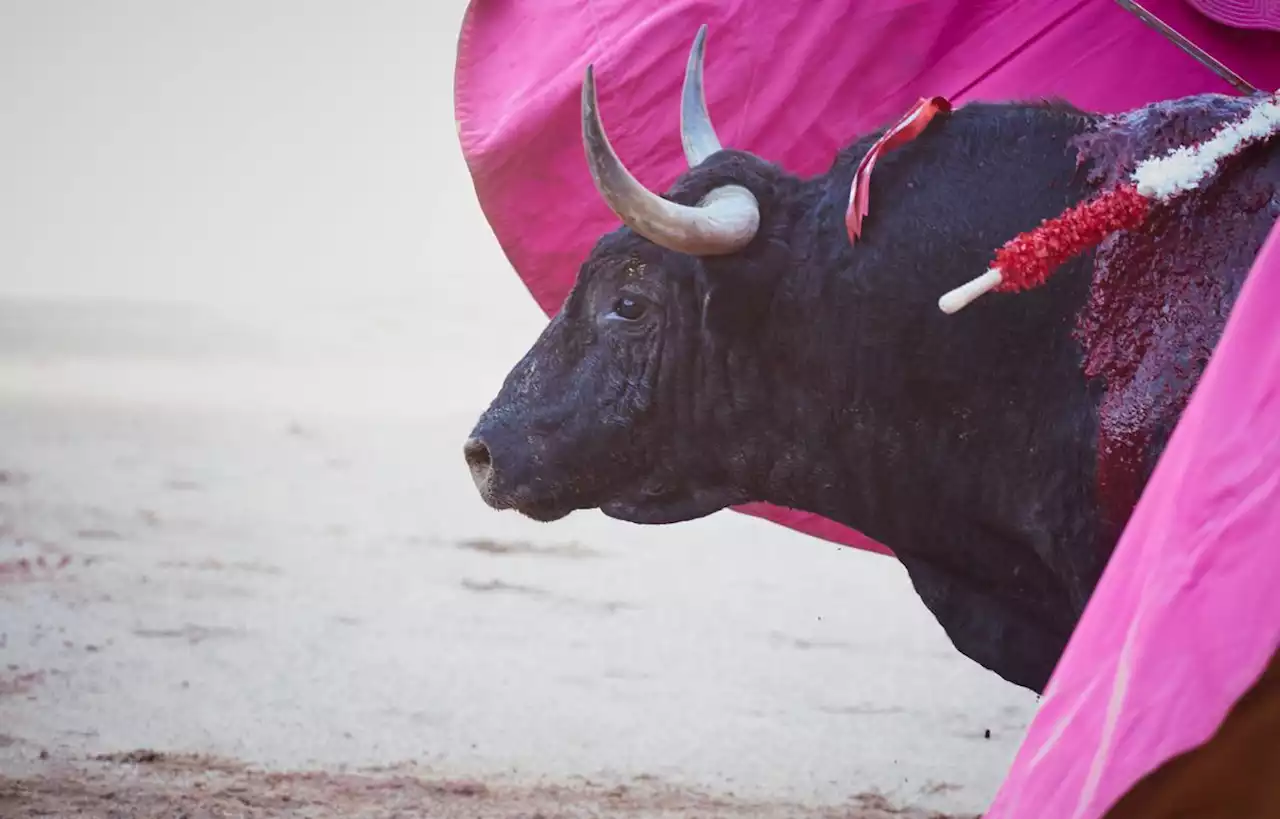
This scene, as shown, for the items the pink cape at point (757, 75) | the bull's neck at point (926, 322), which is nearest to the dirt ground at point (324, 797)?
the pink cape at point (757, 75)

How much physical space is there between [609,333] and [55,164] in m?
2.95

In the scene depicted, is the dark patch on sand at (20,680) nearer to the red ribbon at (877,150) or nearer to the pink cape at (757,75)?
the pink cape at (757,75)

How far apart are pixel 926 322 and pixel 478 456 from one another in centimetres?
67

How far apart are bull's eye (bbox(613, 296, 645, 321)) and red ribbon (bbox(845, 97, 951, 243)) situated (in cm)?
31

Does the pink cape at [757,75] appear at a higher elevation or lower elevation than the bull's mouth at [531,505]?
higher

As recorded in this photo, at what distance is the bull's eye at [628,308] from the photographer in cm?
217

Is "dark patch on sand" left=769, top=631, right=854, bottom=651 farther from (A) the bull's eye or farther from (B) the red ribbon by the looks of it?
(B) the red ribbon

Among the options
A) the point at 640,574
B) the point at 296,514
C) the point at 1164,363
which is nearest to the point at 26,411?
the point at 296,514

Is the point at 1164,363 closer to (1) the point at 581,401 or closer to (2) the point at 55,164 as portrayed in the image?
(1) the point at 581,401

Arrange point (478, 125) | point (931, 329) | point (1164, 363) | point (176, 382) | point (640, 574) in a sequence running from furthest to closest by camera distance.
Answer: point (176, 382), point (640, 574), point (478, 125), point (931, 329), point (1164, 363)

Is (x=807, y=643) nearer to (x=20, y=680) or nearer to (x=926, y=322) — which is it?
(x=20, y=680)

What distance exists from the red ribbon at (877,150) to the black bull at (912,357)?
0.02 metres

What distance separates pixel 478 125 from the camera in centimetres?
274

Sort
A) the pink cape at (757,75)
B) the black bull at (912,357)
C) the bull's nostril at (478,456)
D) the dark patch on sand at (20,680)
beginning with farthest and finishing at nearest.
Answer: the dark patch on sand at (20,680) → the pink cape at (757,75) → the bull's nostril at (478,456) → the black bull at (912,357)
